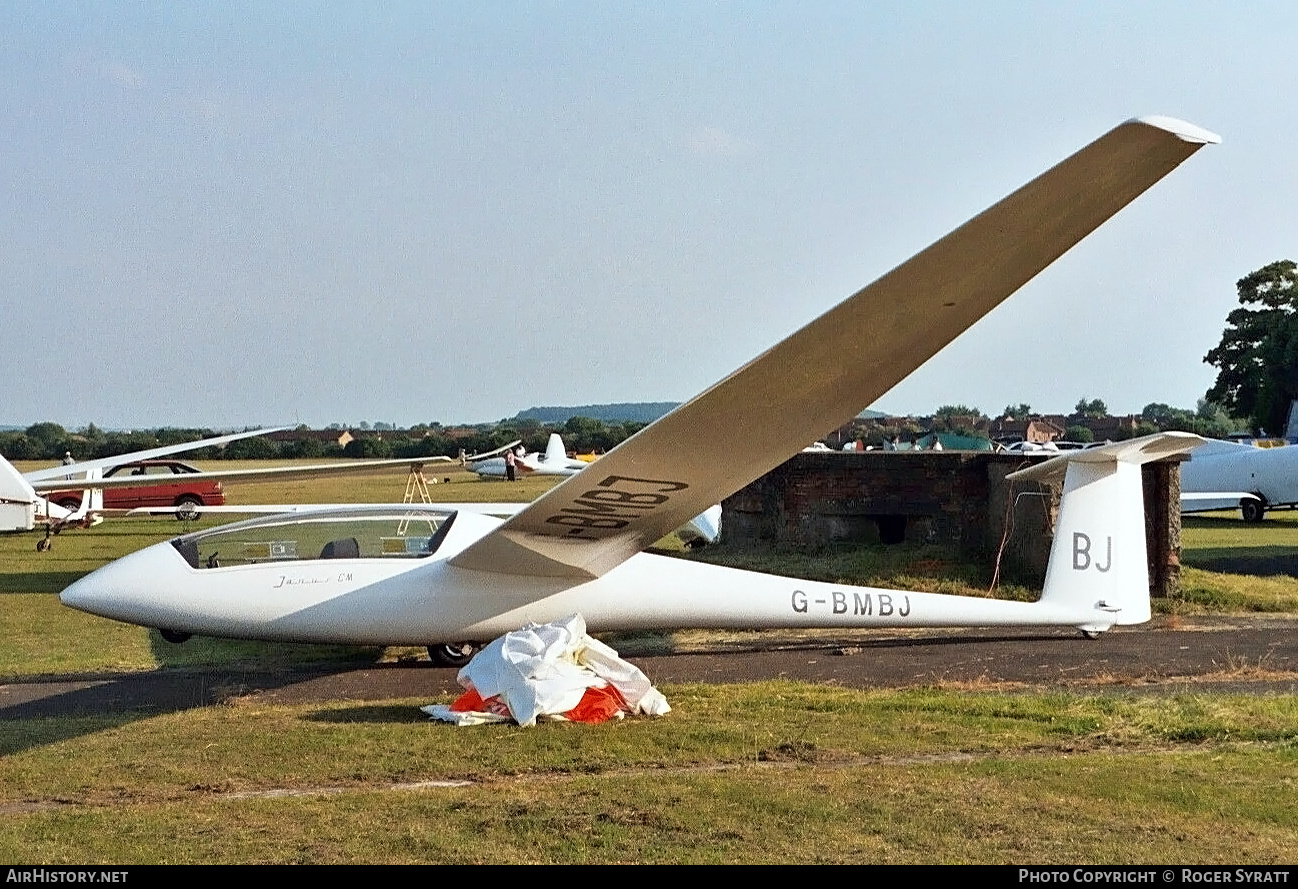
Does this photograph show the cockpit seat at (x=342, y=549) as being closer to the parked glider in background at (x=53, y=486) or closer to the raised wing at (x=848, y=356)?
the raised wing at (x=848, y=356)

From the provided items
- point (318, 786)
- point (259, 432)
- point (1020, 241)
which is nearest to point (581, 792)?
point (318, 786)

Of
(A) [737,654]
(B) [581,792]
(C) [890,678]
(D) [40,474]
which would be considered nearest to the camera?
(B) [581,792]

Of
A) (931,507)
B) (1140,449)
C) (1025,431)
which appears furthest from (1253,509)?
(1025,431)

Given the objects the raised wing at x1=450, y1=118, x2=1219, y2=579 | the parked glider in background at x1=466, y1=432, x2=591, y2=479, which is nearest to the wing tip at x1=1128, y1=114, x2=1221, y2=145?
the raised wing at x1=450, y1=118, x2=1219, y2=579

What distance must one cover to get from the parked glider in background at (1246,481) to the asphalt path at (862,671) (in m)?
17.5

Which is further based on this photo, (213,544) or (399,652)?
(399,652)

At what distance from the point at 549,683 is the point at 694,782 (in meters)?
1.86

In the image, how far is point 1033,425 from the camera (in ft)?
267

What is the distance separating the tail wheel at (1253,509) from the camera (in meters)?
28.0

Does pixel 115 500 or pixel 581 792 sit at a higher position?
pixel 115 500

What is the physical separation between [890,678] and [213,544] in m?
5.23

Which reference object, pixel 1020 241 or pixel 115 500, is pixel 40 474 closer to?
pixel 115 500

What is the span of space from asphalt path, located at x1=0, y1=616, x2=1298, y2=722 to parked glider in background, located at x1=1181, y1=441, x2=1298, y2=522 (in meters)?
17.5

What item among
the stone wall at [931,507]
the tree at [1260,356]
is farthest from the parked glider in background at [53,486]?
Answer: the tree at [1260,356]
